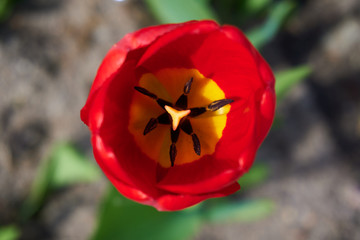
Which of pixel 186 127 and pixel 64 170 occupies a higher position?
pixel 186 127

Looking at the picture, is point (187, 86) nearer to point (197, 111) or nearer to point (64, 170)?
point (197, 111)

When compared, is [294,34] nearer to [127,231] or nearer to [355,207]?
[355,207]

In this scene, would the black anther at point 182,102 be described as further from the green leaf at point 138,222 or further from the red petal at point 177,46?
the green leaf at point 138,222

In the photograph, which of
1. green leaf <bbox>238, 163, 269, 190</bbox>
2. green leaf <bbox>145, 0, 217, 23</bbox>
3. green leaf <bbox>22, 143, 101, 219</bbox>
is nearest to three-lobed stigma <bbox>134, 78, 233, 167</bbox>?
green leaf <bbox>145, 0, 217, 23</bbox>

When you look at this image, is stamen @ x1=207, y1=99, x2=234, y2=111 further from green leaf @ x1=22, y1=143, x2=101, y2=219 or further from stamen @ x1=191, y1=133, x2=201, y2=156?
green leaf @ x1=22, y1=143, x2=101, y2=219

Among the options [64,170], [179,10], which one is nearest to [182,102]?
[179,10]

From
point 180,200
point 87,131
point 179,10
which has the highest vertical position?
point 179,10
